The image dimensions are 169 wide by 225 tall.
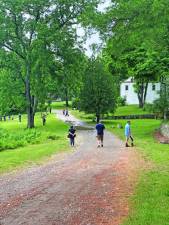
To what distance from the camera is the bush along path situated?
12336 mm

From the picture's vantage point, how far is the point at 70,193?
1570cm

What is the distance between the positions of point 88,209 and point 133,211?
3.87 feet

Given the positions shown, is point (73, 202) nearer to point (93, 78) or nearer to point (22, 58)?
point (22, 58)

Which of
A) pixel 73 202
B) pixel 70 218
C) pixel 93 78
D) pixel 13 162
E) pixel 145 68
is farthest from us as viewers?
pixel 93 78

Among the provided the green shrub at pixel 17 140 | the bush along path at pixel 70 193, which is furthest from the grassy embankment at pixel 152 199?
the green shrub at pixel 17 140

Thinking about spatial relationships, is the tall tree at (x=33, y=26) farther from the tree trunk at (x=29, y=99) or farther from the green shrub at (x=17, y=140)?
the green shrub at (x=17, y=140)

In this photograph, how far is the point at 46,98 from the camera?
209 ft

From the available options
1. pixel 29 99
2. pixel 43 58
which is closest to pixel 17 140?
pixel 43 58

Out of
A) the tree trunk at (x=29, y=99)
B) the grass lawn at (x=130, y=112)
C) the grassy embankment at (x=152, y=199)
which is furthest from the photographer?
the grass lawn at (x=130, y=112)

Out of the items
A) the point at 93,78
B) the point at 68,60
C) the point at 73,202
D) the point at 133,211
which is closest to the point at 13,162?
the point at 73,202

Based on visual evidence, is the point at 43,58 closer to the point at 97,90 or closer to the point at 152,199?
the point at 97,90

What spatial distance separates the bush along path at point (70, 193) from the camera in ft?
40.5

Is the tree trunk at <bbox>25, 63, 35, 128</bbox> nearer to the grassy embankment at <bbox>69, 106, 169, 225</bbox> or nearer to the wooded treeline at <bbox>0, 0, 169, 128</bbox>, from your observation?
the wooded treeline at <bbox>0, 0, 169, 128</bbox>

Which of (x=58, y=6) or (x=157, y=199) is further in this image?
(x=58, y=6)
